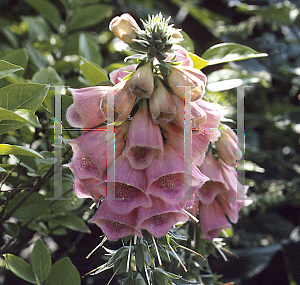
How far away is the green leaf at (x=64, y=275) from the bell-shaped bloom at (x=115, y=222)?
15 cm

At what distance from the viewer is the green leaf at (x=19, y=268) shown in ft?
1.58

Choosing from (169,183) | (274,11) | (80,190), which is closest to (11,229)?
(80,190)

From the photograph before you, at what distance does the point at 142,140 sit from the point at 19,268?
289 mm

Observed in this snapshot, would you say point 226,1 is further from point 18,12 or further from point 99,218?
point 99,218

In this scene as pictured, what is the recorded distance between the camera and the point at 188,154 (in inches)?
16.0

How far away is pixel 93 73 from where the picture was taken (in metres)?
0.55

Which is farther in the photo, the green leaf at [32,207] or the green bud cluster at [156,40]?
the green leaf at [32,207]

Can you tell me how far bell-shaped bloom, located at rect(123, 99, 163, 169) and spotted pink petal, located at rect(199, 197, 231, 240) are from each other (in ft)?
0.66

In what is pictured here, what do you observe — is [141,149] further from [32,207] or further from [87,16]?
[87,16]

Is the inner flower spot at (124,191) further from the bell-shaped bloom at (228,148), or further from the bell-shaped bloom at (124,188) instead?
the bell-shaped bloom at (228,148)

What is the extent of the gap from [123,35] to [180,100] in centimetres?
11

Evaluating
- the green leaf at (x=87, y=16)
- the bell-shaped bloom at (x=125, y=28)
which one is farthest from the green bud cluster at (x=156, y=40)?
the green leaf at (x=87, y=16)

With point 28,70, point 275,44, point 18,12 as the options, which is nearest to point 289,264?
point 275,44

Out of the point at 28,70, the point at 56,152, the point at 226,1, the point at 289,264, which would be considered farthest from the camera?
the point at 226,1
